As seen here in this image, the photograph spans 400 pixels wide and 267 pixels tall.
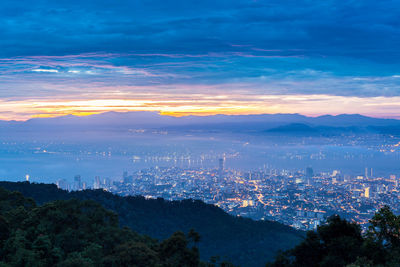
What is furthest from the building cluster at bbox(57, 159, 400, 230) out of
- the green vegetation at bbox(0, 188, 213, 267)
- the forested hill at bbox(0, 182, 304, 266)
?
Result: the green vegetation at bbox(0, 188, 213, 267)

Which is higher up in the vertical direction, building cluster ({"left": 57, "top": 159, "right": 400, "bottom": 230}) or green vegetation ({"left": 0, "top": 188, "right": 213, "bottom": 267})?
green vegetation ({"left": 0, "top": 188, "right": 213, "bottom": 267})

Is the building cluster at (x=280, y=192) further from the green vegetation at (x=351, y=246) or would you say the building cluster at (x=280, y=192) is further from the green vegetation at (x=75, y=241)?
the green vegetation at (x=75, y=241)

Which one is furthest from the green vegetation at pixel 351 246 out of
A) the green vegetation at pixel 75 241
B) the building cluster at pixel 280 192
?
the building cluster at pixel 280 192

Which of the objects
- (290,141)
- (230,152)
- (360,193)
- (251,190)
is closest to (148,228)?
(251,190)

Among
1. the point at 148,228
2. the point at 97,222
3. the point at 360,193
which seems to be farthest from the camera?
the point at 360,193

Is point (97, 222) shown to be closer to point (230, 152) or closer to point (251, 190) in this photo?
point (251, 190)

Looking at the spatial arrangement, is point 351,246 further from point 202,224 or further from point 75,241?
point 202,224

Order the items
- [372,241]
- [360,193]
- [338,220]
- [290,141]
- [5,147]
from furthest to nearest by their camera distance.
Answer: [290,141] < [5,147] < [360,193] < [338,220] < [372,241]

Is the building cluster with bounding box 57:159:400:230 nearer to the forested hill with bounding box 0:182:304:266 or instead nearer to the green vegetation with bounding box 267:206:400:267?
the forested hill with bounding box 0:182:304:266
